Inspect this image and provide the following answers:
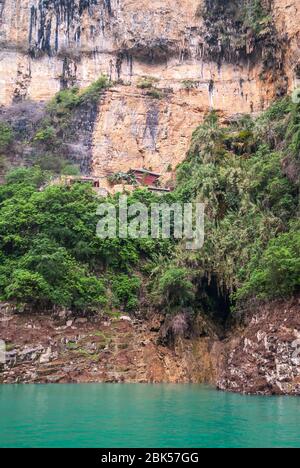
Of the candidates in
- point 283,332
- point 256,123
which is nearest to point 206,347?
point 283,332

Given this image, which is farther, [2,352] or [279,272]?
[2,352]

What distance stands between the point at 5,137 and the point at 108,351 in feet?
68.8

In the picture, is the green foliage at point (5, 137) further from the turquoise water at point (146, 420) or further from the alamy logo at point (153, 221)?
the turquoise water at point (146, 420)

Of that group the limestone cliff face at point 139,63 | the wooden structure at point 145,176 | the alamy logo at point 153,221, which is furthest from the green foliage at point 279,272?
the limestone cliff face at point 139,63

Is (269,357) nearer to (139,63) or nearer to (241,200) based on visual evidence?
(241,200)

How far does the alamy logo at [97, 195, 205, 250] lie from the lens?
30906 millimetres

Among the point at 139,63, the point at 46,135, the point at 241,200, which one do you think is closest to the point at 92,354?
the point at 241,200

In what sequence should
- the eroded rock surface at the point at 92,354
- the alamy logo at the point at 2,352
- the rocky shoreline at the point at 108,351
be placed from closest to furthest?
the rocky shoreline at the point at 108,351
the alamy logo at the point at 2,352
the eroded rock surface at the point at 92,354

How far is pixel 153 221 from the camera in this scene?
3278 centimetres

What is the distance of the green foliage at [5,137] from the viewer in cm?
4219

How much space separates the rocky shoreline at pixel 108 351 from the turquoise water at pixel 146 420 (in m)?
4.94

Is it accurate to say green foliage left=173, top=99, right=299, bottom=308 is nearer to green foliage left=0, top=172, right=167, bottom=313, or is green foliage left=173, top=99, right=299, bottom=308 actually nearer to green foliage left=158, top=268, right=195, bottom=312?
green foliage left=158, top=268, right=195, bottom=312

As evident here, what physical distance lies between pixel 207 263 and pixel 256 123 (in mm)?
11275
